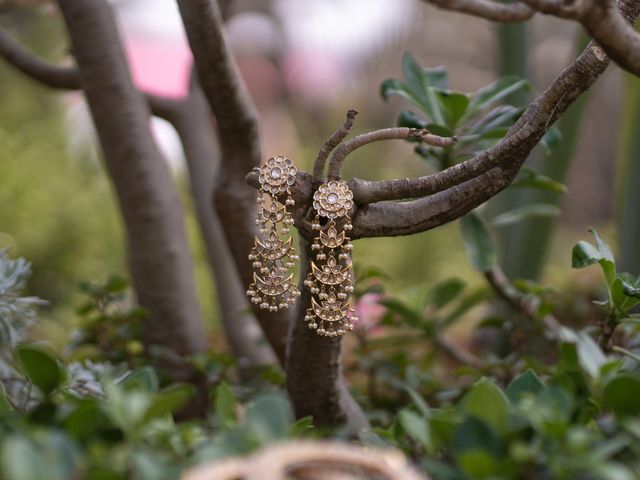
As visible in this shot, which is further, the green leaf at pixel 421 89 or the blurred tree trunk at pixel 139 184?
the blurred tree trunk at pixel 139 184

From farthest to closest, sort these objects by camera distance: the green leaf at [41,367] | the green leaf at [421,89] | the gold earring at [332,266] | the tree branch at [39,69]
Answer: the tree branch at [39,69] < the green leaf at [421,89] < the gold earring at [332,266] < the green leaf at [41,367]

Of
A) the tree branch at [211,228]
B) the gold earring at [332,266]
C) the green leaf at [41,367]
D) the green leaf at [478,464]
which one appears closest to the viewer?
the green leaf at [478,464]

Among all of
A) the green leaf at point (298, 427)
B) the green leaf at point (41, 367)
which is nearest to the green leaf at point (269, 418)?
the green leaf at point (298, 427)

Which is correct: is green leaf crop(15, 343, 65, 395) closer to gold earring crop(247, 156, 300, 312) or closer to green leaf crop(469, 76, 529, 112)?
gold earring crop(247, 156, 300, 312)

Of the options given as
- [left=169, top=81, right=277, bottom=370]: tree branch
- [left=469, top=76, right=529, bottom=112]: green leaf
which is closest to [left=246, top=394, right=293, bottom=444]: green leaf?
[left=469, top=76, right=529, bottom=112]: green leaf

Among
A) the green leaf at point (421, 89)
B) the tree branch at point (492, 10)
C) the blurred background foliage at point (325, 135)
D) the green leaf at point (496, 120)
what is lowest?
the blurred background foliage at point (325, 135)

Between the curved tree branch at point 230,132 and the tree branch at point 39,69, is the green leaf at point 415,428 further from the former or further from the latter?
the tree branch at point 39,69

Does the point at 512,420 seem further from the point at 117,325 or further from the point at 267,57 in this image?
the point at 267,57
